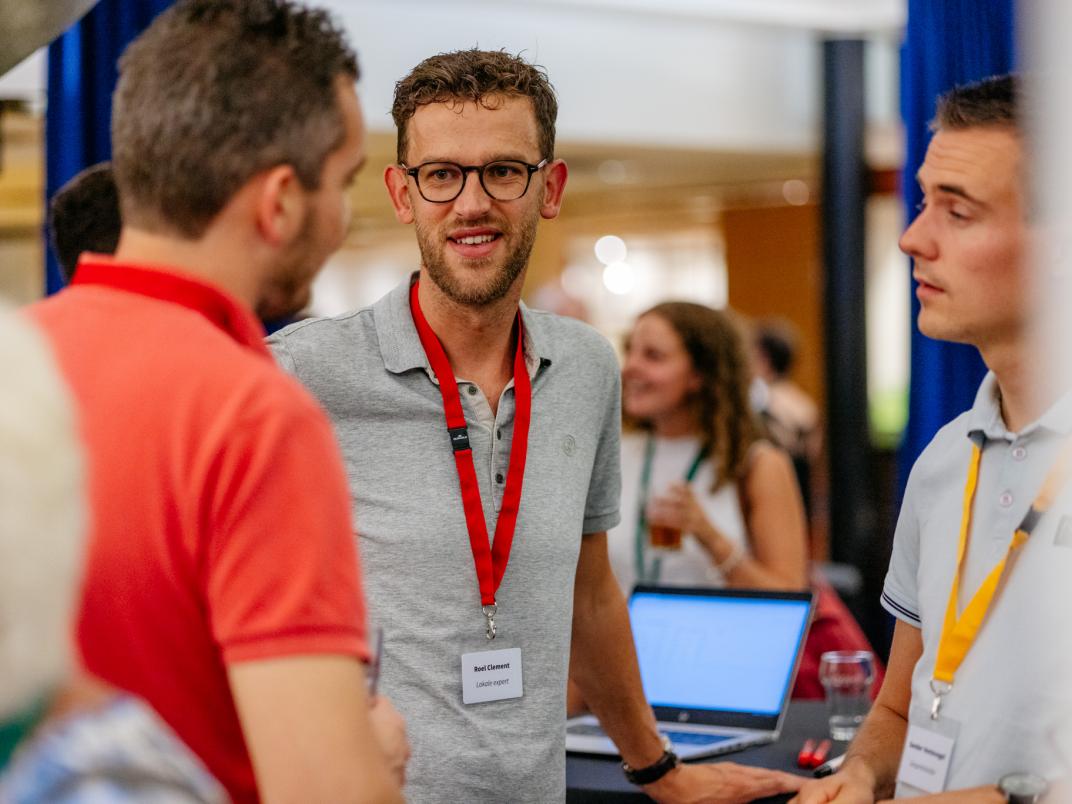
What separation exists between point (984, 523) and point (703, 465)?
1.91 meters

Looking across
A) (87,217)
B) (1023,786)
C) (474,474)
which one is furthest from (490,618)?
(87,217)

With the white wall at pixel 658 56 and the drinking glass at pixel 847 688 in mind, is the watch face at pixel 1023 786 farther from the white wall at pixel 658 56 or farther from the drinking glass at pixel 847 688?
the white wall at pixel 658 56

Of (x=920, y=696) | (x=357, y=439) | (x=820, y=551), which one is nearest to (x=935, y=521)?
(x=920, y=696)

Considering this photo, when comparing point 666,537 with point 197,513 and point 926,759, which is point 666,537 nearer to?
point 926,759

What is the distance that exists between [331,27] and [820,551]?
26.9 feet

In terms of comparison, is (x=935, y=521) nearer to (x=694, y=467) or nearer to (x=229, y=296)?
(x=229, y=296)

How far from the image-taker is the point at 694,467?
3.59m

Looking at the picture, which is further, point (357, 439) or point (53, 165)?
point (53, 165)

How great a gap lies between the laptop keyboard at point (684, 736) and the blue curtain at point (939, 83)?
1.00 metres

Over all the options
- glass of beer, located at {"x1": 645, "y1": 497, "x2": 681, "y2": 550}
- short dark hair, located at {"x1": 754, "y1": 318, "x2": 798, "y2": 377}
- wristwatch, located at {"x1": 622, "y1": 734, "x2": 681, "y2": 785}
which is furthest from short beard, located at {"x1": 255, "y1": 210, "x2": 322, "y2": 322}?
short dark hair, located at {"x1": 754, "y1": 318, "x2": 798, "y2": 377}

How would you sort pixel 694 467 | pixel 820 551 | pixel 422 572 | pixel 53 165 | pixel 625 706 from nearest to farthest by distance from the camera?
pixel 422 572
pixel 625 706
pixel 53 165
pixel 694 467
pixel 820 551

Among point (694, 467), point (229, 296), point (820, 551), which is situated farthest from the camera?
point (820, 551)

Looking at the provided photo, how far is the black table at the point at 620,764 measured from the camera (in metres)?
2.18

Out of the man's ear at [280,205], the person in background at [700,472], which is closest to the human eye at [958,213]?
the man's ear at [280,205]
